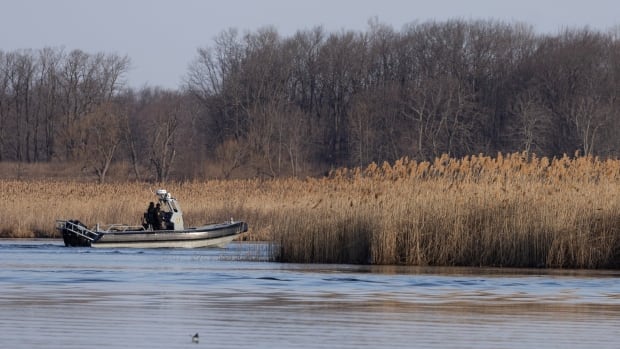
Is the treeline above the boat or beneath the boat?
above

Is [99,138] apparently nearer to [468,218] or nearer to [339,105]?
[339,105]

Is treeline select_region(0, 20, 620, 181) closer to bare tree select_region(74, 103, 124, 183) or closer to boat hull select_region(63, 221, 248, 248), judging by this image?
bare tree select_region(74, 103, 124, 183)

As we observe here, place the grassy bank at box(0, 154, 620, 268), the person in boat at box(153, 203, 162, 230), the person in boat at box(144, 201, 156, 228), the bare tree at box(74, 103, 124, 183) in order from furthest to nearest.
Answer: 1. the bare tree at box(74, 103, 124, 183)
2. the person in boat at box(153, 203, 162, 230)
3. the person in boat at box(144, 201, 156, 228)
4. the grassy bank at box(0, 154, 620, 268)

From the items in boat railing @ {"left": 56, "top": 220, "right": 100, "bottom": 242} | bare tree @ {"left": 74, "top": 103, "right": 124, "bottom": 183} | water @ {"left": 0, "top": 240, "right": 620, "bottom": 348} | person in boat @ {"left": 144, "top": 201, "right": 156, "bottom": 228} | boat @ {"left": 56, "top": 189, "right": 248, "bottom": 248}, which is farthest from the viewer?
bare tree @ {"left": 74, "top": 103, "right": 124, "bottom": 183}

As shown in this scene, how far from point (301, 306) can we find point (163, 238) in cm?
1813

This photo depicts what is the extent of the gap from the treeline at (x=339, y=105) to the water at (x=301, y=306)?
5341 centimetres

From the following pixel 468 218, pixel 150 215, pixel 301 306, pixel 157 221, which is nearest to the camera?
pixel 301 306

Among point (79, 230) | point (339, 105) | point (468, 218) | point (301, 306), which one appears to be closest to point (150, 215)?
point (79, 230)

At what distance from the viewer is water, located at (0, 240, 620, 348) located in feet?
37.4

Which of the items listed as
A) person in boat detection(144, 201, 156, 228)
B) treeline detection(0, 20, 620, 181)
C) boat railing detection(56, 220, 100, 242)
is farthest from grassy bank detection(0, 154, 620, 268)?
treeline detection(0, 20, 620, 181)

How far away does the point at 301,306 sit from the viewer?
14.8 m

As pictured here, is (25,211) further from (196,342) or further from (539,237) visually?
(196,342)

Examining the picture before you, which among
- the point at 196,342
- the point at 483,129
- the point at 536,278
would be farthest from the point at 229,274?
the point at 483,129

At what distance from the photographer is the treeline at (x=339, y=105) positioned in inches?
3137
